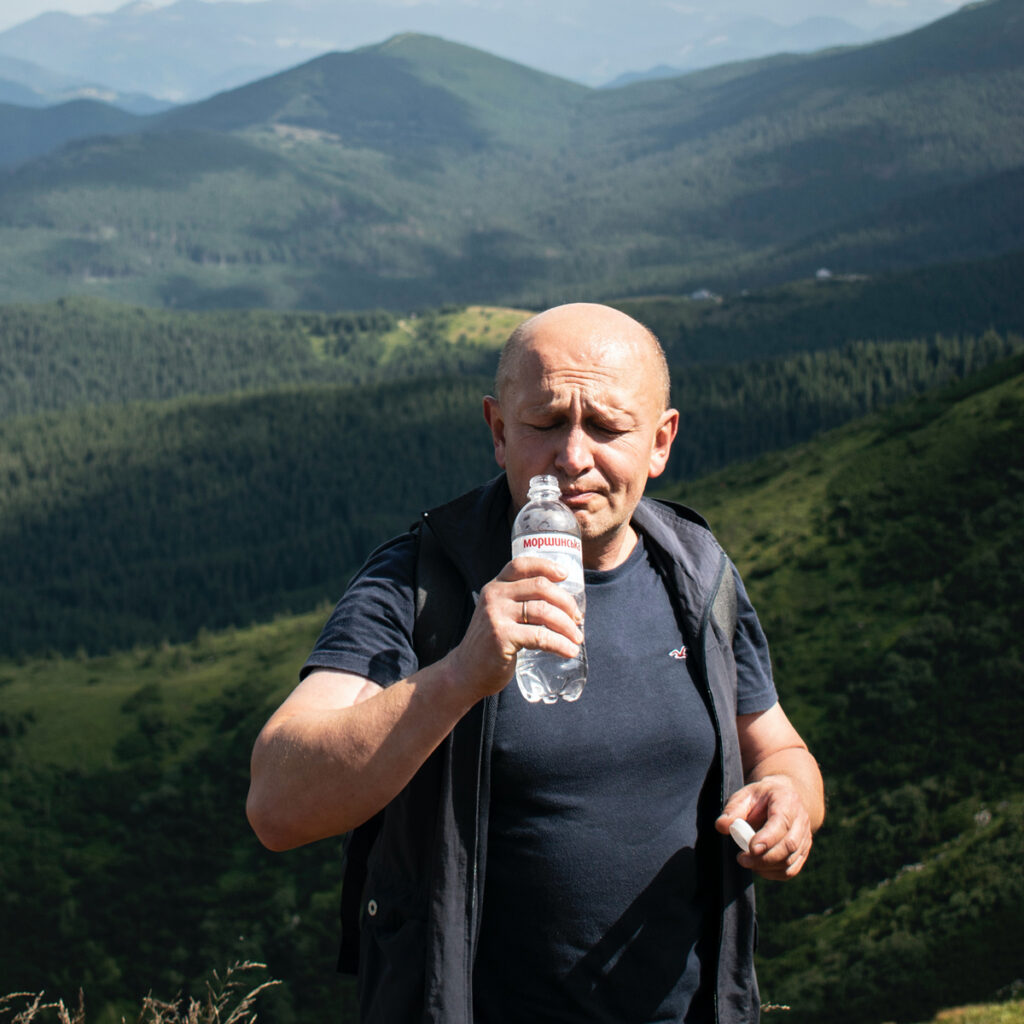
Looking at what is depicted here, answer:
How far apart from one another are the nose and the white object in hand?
1820 mm

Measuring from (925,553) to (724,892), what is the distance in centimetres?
5161

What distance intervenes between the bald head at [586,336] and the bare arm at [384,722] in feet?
4.69

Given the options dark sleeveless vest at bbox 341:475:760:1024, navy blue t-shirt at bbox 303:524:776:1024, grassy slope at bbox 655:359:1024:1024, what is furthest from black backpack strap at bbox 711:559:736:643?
grassy slope at bbox 655:359:1024:1024

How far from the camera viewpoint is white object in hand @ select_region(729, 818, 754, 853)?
562 cm

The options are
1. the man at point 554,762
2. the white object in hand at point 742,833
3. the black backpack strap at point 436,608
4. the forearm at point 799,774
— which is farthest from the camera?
the forearm at point 799,774

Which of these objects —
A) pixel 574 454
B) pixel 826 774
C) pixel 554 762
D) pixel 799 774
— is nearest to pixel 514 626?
pixel 554 762

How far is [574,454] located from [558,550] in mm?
693

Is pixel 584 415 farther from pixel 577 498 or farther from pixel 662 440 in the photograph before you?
pixel 662 440

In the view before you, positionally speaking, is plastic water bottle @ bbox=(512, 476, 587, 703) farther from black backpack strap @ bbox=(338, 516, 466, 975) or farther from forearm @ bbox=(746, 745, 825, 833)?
forearm @ bbox=(746, 745, 825, 833)

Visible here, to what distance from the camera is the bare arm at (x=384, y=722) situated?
4816 mm

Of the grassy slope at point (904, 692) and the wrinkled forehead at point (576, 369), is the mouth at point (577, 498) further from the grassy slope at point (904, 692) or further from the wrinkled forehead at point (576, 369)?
the grassy slope at point (904, 692)

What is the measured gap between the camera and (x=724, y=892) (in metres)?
5.93

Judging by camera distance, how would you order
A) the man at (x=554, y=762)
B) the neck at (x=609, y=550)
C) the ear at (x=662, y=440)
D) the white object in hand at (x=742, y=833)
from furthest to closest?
the ear at (x=662, y=440)
the neck at (x=609, y=550)
the white object in hand at (x=742, y=833)
the man at (x=554, y=762)

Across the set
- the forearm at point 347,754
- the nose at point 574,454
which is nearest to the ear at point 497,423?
the nose at point 574,454
